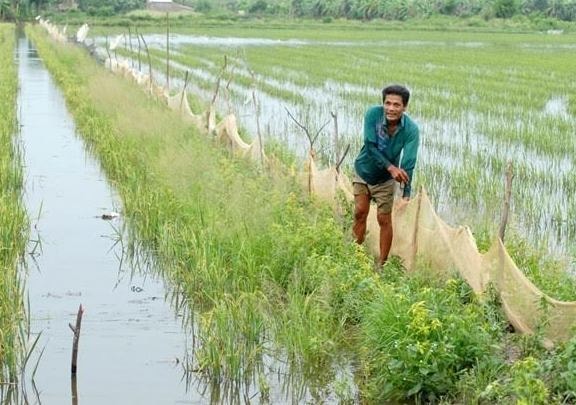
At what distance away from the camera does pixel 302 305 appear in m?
5.25

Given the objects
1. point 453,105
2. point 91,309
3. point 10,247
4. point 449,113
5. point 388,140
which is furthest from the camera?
point 453,105

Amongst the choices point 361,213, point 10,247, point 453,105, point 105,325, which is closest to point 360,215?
point 361,213

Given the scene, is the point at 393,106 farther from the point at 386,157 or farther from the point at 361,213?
the point at 361,213

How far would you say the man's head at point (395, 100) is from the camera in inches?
215

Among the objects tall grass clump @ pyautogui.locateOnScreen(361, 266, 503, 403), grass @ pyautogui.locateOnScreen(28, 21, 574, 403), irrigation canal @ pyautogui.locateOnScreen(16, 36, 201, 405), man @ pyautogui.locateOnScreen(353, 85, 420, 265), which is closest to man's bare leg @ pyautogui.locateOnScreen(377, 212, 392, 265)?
man @ pyautogui.locateOnScreen(353, 85, 420, 265)

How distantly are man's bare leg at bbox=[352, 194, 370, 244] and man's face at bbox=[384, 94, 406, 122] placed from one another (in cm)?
63

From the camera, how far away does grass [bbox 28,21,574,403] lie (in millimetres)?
4238

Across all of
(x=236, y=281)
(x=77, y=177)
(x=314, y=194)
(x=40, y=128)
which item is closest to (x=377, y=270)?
(x=236, y=281)

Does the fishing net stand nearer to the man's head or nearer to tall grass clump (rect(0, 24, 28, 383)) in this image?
the man's head

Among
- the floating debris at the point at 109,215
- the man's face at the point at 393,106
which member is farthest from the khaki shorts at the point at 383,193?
the floating debris at the point at 109,215

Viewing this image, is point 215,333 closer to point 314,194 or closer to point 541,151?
point 314,194

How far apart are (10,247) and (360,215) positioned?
243 cm

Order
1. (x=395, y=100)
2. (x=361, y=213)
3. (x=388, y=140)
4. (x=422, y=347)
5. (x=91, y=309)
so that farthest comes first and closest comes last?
(x=361, y=213)
(x=91, y=309)
(x=388, y=140)
(x=395, y=100)
(x=422, y=347)

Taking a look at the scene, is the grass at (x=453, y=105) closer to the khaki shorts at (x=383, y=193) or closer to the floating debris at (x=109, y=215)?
the khaki shorts at (x=383, y=193)
